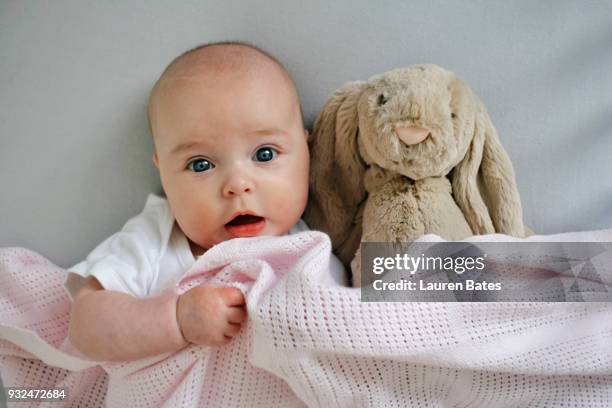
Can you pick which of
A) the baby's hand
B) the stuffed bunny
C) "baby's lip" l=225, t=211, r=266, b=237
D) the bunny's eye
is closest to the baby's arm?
the baby's hand

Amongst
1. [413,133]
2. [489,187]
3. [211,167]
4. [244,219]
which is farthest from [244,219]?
[489,187]

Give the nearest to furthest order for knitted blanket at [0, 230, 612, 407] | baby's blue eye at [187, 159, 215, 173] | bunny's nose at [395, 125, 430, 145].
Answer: knitted blanket at [0, 230, 612, 407] < bunny's nose at [395, 125, 430, 145] < baby's blue eye at [187, 159, 215, 173]

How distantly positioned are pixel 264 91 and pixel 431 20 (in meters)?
0.35

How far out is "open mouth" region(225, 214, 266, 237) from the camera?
94 cm

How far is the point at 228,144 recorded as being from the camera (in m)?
0.91

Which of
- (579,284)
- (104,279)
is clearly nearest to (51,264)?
(104,279)

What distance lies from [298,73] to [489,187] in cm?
42

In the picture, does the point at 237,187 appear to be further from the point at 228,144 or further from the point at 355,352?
the point at 355,352

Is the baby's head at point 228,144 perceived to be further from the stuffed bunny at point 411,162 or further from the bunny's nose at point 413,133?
the bunny's nose at point 413,133

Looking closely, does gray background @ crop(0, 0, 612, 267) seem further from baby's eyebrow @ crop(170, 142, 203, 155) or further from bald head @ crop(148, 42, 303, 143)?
baby's eyebrow @ crop(170, 142, 203, 155)

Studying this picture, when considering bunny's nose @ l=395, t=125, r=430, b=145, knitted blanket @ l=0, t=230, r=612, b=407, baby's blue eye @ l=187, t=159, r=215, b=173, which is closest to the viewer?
knitted blanket @ l=0, t=230, r=612, b=407

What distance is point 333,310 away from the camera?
72 cm

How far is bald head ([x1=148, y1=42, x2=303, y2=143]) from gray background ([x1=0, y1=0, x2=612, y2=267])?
68 mm

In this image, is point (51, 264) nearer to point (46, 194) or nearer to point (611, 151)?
point (46, 194)
